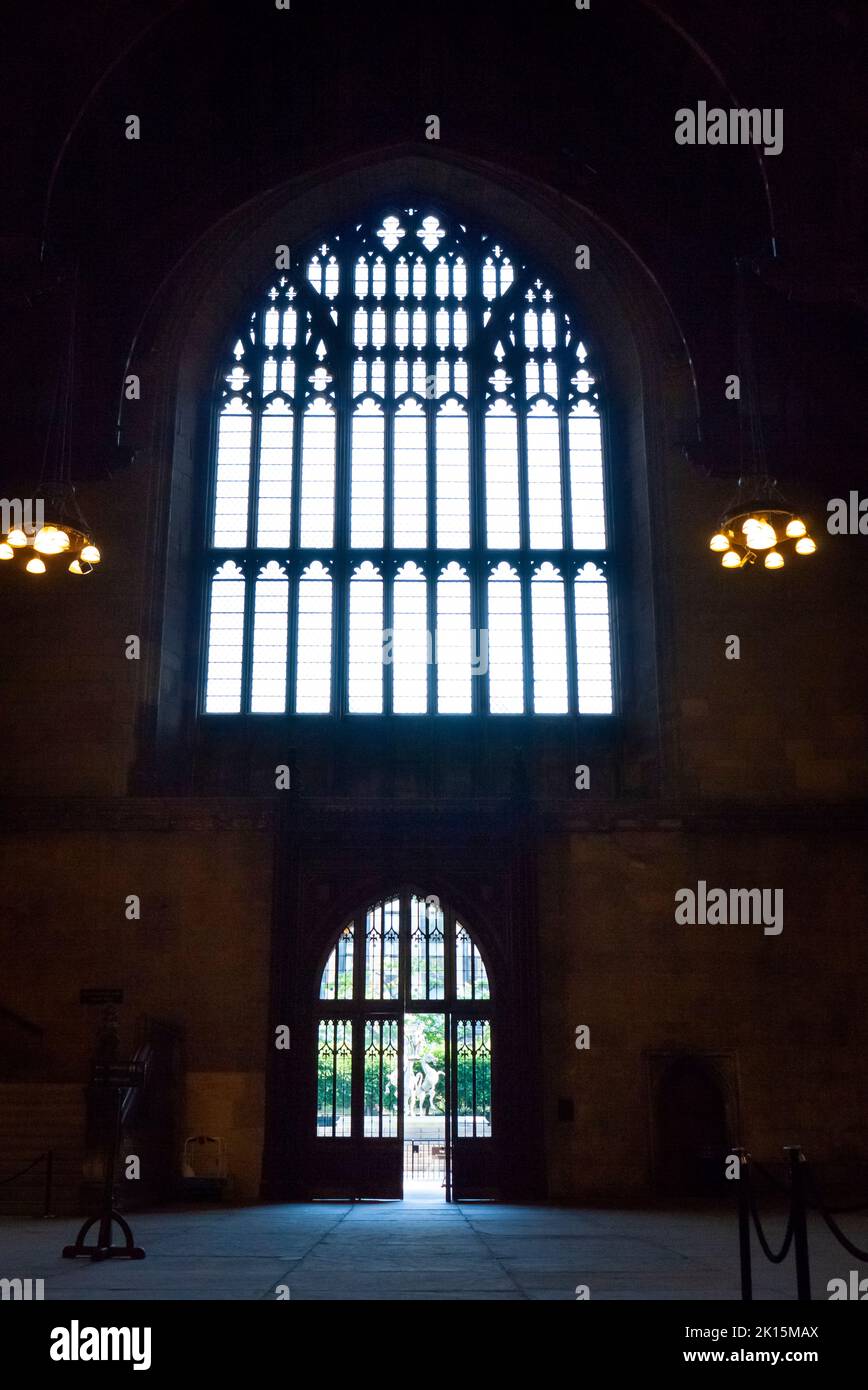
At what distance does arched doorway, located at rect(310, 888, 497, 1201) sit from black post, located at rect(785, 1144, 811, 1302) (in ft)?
32.1

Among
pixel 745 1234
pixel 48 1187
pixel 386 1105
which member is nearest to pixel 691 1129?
pixel 386 1105

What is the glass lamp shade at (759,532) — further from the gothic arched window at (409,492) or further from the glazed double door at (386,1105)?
the glazed double door at (386,1105)

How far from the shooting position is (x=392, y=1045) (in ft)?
52.6

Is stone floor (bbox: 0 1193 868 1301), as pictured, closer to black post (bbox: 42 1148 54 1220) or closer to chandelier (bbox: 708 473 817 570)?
black post (bbox: 42 1148 54 1220)

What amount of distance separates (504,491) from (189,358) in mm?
5058

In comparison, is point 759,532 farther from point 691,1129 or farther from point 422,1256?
point 691,1129

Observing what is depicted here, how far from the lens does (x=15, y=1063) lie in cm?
1509

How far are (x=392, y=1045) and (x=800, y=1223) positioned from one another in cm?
1028

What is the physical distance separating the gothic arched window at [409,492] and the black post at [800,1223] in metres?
11.7

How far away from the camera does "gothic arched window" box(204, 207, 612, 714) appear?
18.0 meters

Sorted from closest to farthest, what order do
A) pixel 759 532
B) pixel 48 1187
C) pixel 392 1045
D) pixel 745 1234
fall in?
pixel 745 1234 < pixel 759 532 < pixel 48 1187 < pixel 392 1045

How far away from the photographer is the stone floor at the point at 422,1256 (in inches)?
283

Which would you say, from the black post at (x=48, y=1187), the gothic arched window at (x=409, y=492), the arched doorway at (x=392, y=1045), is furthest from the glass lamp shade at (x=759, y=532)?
the black post at (x=48, y=1187)
